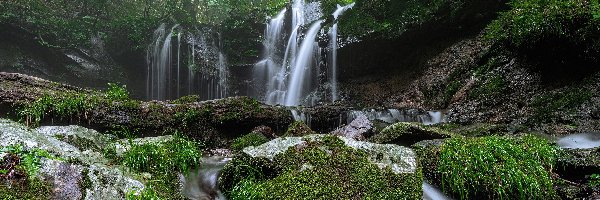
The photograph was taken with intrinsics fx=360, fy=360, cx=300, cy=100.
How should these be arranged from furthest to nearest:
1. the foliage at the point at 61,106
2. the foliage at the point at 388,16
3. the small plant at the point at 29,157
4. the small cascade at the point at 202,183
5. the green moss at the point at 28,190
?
the foliage at the point at 388,16 < the foliage at the point at 61,106 < the small cascade at the point at 202,183 < the small plant at the point at 29,157 < the green moss at the point at 28,190

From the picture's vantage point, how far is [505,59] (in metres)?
9.16

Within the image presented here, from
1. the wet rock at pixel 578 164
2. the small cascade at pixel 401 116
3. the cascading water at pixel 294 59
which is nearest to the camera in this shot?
the wet rock at pixel 578 164

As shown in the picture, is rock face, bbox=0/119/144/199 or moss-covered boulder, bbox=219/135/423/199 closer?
rock face, bbox=0/119/144/199

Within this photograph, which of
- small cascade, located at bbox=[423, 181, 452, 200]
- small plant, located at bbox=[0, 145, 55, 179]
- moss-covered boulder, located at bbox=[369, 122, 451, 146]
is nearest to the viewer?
small plant, located at bbox=[0, 145, 55, 179]

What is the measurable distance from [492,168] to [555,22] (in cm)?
498

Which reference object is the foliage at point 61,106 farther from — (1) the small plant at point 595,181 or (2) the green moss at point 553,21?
(2) the green moss at point 553,21

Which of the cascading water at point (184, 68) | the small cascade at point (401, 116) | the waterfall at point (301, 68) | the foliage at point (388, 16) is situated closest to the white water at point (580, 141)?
the small cascade at point (401, 116)

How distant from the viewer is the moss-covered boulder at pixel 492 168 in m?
3.37

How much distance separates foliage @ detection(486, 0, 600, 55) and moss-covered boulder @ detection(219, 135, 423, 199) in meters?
5.04

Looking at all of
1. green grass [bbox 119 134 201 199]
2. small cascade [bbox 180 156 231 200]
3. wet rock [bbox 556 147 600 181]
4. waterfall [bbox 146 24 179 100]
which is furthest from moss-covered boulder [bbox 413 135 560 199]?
waterfall [bbox 146 24 179 100]

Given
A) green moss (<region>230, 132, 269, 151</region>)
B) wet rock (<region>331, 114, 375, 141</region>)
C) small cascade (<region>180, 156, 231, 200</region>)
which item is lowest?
small cascade (<region>180, 156, 231, 200</region>)

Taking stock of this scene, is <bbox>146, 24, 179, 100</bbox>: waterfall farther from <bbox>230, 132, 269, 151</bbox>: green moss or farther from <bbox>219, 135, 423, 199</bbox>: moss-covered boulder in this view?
<bbox>219, 135, 423, 199</bbox>: moss-covered boulder

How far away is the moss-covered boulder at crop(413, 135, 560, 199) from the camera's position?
133 inches

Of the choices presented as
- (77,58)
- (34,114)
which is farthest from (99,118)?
(77,58)
